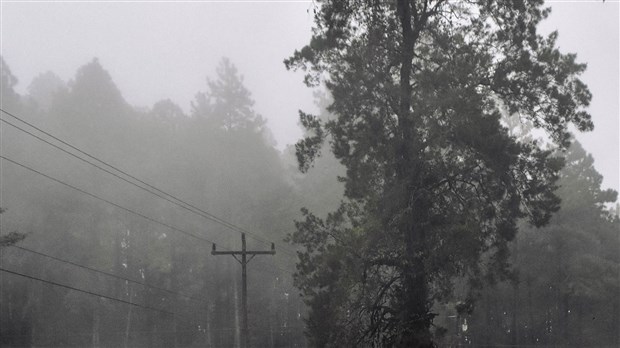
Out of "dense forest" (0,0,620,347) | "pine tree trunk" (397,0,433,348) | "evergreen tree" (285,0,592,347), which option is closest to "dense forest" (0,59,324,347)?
"dense forest" (0,0,620,347)

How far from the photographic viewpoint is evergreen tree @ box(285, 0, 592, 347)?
16.5 metres

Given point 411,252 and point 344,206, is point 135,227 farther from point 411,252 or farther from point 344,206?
point 411,252

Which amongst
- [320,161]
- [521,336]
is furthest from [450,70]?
[320,161]

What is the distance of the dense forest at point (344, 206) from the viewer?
16938mm

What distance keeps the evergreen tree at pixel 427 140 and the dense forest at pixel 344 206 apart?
61 millimetres

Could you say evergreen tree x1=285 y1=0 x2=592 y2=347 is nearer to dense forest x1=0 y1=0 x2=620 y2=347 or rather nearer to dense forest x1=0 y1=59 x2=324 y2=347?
dense forest x1=0 y1=0 x2=620 y2=347

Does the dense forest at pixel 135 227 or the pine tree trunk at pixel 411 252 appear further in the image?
the dense forest at pixel 135 227

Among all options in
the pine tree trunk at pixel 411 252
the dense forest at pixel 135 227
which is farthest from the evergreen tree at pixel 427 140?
the dense forest at pixel 135 227

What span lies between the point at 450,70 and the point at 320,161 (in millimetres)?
39994

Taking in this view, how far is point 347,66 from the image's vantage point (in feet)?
63.2

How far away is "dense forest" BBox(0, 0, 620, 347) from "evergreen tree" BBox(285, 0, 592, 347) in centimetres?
6

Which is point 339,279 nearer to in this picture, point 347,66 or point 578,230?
point 347,66

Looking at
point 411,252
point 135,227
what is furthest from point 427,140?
point 135,227

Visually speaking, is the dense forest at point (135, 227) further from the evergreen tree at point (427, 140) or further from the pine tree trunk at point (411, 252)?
the pine tree trunk at point (411, 252)
